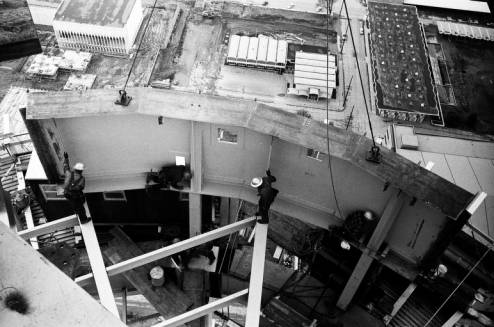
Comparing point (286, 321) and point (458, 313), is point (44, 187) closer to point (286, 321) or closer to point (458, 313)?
point (286, 321)

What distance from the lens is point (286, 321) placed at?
17469 mm

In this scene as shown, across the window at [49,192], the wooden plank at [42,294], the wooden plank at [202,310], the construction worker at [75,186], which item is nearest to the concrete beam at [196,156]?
the construction worker at [75,186]

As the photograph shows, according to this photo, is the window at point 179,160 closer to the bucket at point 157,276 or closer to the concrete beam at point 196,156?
the concrete beam at point 196,156

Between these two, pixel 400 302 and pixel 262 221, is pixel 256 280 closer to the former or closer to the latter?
pixel 262 221

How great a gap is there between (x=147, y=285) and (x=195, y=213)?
10.6 feet

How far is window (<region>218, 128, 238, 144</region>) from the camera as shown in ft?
50.4

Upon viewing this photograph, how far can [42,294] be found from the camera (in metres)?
6.44

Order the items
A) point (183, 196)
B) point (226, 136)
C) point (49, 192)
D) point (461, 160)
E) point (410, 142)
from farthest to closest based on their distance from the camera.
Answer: point (410, 142), point (461, 160), point (49, 192), point (183, 196), point (226, 136)

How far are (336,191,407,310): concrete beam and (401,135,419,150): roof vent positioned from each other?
2772 centimetres

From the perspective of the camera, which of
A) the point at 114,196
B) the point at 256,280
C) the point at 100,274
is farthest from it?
the point at 114,196

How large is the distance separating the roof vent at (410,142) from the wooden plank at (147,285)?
31011 mm

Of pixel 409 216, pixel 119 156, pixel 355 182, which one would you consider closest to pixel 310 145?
pixel 355 182

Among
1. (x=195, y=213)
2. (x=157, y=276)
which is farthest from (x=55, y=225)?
(x=195, y=213)

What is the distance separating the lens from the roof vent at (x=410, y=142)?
42.2 meters
